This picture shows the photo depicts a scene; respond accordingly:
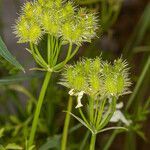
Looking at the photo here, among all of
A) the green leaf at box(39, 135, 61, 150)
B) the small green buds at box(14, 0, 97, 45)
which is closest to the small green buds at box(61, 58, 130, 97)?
the small green buds at box(14, 0, 97, 45)

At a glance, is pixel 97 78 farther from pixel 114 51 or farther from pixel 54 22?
pixel 114 51

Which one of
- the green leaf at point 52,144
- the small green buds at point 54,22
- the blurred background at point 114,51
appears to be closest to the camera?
the small green buds at point 54,22

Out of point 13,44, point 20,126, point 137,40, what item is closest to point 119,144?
point 13,44

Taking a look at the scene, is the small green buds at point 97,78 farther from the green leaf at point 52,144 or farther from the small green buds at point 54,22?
the green leaf at point 52,144

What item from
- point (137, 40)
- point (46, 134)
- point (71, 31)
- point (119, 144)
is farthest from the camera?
point (119, 144)

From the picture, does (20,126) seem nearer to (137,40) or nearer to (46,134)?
(46,134)

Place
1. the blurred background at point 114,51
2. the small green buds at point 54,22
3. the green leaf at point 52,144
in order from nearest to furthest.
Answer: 1. the small green buds at point 54,22
2. the green leaf at point 52,144
3. the blurred background at point 114,51

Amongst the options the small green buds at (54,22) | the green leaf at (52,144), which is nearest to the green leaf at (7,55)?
the small green buds at (54,22)

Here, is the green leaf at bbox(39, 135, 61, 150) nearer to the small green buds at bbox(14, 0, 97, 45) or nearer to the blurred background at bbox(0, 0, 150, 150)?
the blurred background at bbox(0, 0, 150, 150)
